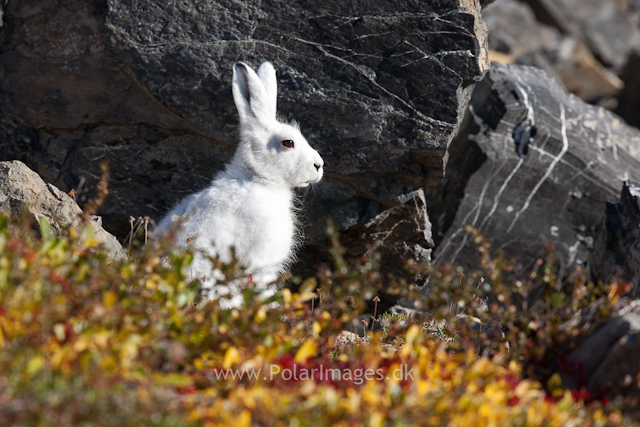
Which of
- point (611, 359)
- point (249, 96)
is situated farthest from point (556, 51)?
point (611, 359)

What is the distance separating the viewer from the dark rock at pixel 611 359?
389 centimetres

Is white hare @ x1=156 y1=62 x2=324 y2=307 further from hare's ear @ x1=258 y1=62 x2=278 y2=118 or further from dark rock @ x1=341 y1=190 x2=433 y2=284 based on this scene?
dark rock @ x1=341 y1=190 x2=433 y2=284

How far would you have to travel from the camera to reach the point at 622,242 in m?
6.98

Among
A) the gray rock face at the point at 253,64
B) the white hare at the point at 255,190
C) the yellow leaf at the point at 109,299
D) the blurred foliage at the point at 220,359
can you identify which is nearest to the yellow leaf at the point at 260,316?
the blurred foliage at the point at 220,359

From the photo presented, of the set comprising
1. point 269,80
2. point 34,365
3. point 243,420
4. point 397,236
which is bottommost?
point 397,236

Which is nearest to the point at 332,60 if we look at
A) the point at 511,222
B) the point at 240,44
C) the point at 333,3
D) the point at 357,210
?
the point at 333,3

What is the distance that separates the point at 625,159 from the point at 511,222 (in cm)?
200

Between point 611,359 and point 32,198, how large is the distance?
4.91m

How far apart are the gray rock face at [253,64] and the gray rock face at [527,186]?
147 cm

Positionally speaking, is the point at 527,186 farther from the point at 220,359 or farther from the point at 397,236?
the point at 220,359

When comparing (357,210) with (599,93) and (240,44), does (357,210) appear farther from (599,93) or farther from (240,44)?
(599,93)

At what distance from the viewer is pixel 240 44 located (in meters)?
7.05

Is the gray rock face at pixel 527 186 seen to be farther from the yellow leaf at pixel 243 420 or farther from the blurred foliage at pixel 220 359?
the yellow leaf at pixel 243 420

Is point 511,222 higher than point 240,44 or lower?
lower
